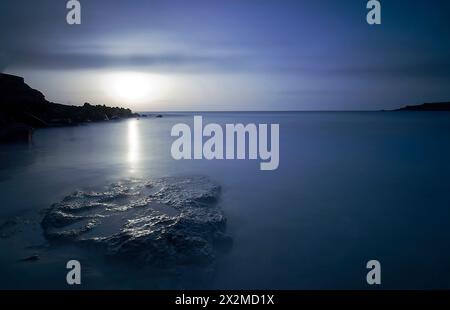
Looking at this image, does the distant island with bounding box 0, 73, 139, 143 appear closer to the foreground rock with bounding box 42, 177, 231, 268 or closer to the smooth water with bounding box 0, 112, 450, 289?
the smooth water with bounding box 0, 112, 450, 289

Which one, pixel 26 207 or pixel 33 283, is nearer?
pixel 33 283

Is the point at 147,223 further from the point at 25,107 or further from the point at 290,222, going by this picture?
the point at 25,107

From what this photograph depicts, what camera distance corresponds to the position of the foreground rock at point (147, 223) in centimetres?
345

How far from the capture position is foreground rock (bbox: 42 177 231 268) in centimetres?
345

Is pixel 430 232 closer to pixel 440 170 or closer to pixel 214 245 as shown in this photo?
pixel 214 245

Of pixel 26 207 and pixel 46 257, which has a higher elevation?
pixel 26 207

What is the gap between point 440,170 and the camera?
26.9 ft

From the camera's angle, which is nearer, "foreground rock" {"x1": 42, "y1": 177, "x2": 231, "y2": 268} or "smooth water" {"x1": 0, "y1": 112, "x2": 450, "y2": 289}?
"smooth water" {"x1": 0, "y1": 112, "x2": 450, "y2": 289}

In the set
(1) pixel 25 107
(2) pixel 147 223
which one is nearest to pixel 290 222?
(2) pixel 147 223

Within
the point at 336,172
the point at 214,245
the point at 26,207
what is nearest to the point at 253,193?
the point at 214,245

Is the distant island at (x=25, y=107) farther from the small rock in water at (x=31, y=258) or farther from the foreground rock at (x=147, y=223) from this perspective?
the small rock in water at (x=31, y=258)

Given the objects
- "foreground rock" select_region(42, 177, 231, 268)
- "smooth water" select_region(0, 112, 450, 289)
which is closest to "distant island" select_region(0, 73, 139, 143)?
"smooth water" select_region(0, 112, 450, 289)

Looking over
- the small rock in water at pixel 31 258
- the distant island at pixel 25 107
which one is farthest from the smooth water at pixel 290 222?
the distant island at pixel 25 107
